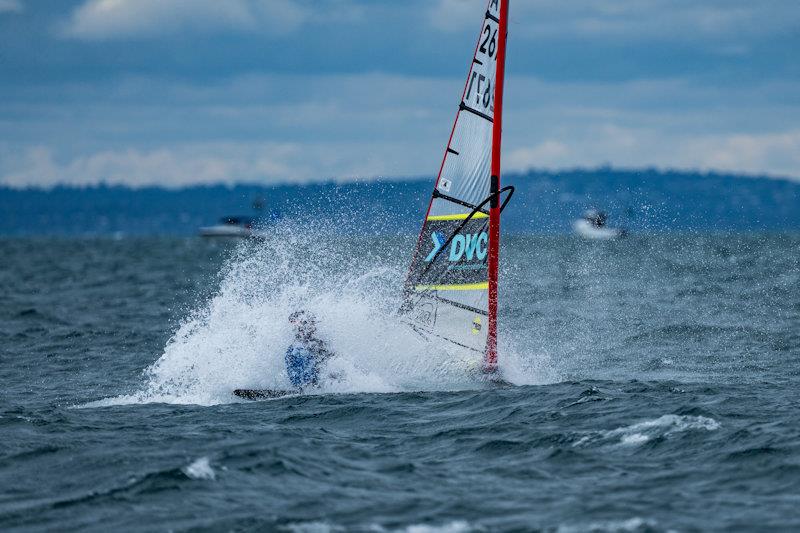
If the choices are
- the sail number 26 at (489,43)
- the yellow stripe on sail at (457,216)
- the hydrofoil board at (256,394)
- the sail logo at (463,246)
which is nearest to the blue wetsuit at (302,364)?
the hydrofoil board at (256,394)

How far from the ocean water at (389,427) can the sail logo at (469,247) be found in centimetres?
162

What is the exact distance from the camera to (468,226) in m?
18.4

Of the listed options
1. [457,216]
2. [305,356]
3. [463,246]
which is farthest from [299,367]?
[457,216]

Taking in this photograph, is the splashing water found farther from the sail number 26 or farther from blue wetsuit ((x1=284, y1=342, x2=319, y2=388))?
the sail number 26

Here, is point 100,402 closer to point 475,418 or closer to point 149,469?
point 149,469

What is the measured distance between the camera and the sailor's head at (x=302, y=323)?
59.9 ft

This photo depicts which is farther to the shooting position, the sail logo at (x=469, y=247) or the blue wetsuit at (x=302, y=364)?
the sail logo at (x=469, y=247)

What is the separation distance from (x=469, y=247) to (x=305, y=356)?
3.22 m

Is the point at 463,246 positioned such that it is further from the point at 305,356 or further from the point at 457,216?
the point at 305,356

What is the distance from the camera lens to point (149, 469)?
13.0 m

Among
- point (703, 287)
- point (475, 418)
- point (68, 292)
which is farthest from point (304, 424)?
point (68, 292)

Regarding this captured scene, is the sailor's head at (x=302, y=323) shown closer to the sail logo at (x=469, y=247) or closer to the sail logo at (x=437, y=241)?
the sail logo at (x=437, y=241)

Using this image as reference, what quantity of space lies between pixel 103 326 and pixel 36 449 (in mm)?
16390

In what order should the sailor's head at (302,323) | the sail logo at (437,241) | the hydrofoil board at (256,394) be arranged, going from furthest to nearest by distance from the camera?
the sail logo at (437,241)
the sailor's head at (302,323)
the hydrofoil board at (256,394)
